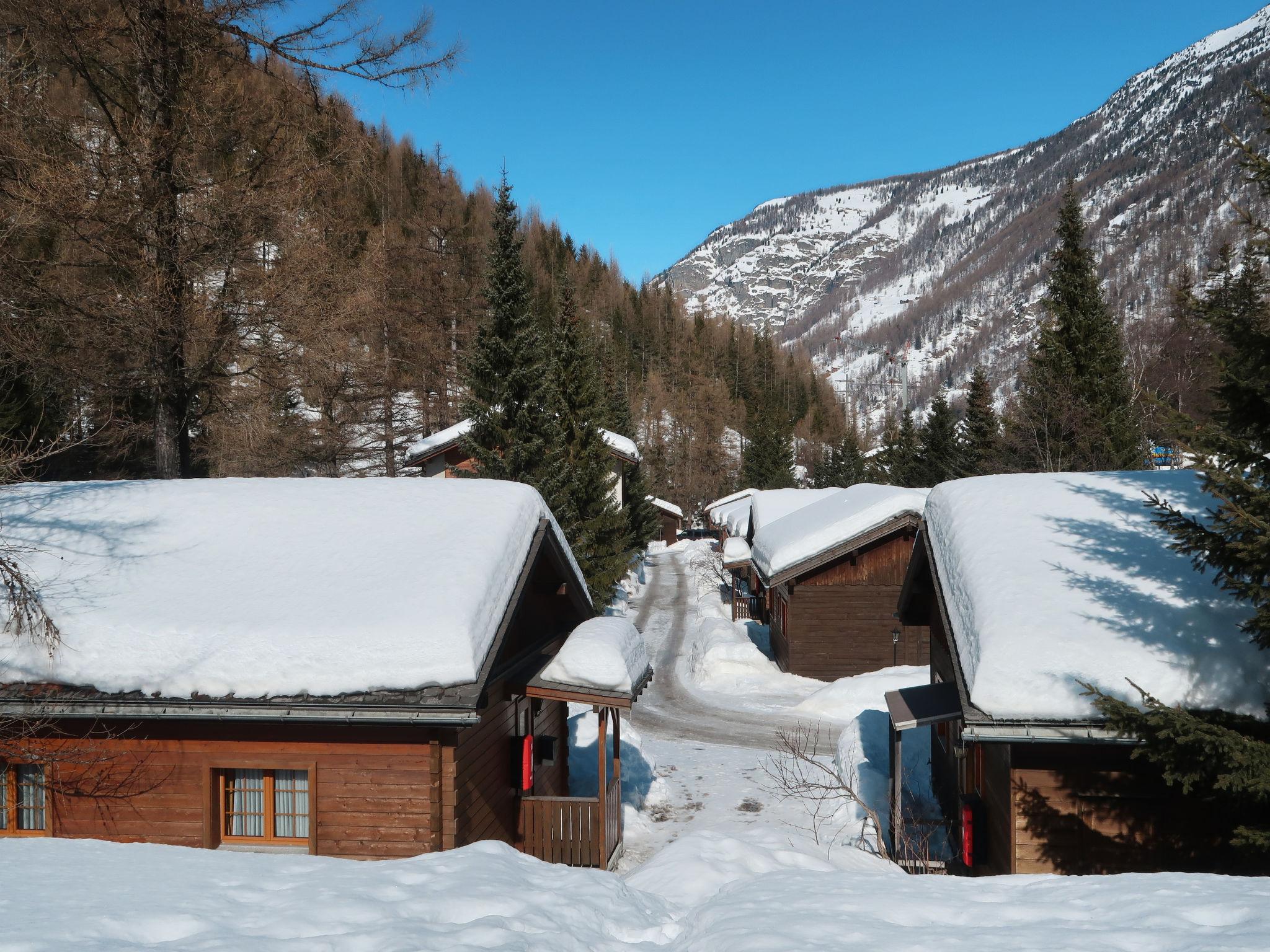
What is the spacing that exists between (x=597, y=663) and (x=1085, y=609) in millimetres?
6075

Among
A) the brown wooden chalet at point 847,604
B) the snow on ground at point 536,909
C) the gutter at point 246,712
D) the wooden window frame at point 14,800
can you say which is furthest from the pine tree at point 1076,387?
the wooden window frame at point 14,800

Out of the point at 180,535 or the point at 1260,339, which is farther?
the point at 180,535

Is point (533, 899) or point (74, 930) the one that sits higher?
point (74, 930)

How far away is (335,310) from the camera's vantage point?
56.0 ft

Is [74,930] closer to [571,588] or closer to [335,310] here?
[571,588]

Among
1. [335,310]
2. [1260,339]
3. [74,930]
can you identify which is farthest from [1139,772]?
[335,310]

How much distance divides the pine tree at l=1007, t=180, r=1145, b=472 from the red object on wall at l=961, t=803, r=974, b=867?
21927mm

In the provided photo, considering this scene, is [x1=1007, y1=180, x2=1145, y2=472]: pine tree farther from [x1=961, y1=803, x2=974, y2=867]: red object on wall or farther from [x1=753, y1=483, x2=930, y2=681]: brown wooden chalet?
[x1=961, y1=803, x2=974, y2=867]: red object on wall

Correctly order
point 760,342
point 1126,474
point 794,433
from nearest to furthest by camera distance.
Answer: point 1126,474 < point 794,433 < point 760,342

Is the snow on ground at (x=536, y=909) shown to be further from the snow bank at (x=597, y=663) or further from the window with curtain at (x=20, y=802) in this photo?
the window with curtain at (x=20, y=802)

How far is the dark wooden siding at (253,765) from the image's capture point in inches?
366

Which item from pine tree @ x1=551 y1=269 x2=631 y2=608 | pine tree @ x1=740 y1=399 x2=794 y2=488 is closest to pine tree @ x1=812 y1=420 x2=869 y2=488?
pine tree @ x1=740 y1=399 x2=794 y2=488

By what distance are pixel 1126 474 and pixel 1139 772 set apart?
5.54 m

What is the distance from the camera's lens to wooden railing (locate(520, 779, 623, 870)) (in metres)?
11.5
